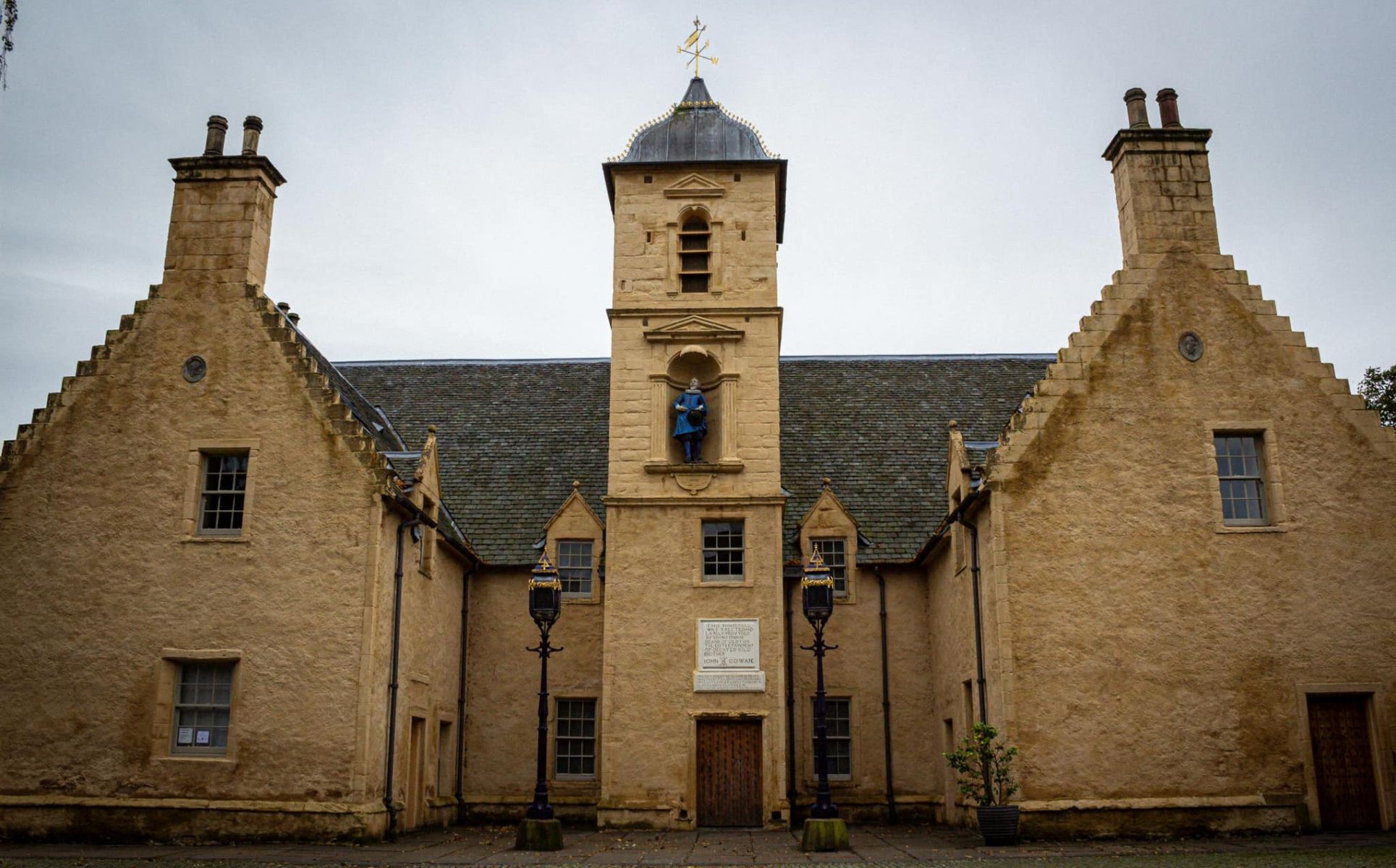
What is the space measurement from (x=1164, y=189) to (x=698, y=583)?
39.3 feet

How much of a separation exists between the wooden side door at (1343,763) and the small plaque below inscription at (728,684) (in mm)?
9815

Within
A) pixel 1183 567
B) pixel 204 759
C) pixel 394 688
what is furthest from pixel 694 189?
pixel 204 759

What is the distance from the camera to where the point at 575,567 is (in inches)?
998

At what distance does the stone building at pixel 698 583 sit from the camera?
60.3 feet

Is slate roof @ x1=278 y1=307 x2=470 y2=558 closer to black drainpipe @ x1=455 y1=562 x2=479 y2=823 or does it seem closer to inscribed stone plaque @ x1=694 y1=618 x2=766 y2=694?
black drainpipe @ x1=455 y1=562 x2=479 y2=823

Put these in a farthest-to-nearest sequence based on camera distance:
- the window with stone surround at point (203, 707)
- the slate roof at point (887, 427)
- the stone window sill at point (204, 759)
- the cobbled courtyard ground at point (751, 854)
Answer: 1. the slate roof at point (887, 427)
2. the window with stone surround at point (203, 707)
3. the stone window sill at point (204, 759)
4. the cobbled courtyard ground at point (751, 854)

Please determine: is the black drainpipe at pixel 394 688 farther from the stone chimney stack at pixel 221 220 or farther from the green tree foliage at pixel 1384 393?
the green tree foliage at pixel 1384 393

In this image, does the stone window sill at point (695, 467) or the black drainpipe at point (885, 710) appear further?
the black drainpipe at point (885, 710)

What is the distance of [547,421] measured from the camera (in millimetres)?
29547

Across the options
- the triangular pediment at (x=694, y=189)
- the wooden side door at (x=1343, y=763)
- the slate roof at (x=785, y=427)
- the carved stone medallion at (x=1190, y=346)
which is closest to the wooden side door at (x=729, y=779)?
the slate roof at (x=785, y=427)

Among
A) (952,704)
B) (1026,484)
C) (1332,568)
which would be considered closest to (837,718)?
(952,704)

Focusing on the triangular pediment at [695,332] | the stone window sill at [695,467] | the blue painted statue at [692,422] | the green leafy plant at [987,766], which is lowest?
the green leafy plant at [987,766]

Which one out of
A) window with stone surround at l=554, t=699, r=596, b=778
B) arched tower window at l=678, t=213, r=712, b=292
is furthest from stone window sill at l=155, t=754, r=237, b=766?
arched tower window at l=678, t=213, r=712, b=292

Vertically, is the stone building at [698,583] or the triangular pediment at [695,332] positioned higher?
the triangular pediment at [695,332]
